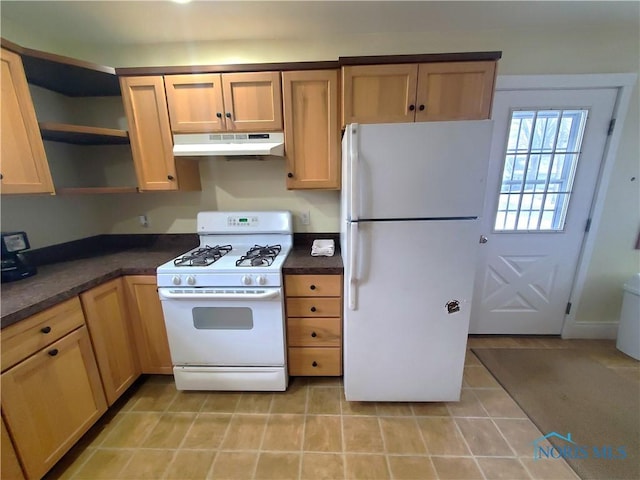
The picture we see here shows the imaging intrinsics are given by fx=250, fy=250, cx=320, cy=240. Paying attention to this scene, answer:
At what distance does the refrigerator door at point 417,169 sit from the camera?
1.27 meters

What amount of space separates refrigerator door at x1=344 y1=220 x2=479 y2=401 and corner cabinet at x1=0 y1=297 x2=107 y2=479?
1.51 metres

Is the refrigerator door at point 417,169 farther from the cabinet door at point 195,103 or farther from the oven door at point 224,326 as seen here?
the cabinet door at point 195,103

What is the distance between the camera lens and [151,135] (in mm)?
1804

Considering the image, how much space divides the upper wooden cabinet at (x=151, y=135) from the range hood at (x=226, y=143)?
0.12 metres

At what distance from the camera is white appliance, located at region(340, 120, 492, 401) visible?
4.21ft

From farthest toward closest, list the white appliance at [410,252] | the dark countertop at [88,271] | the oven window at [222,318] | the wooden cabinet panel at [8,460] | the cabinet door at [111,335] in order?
the oven window at [222,318] < the cabinet door at [111,335] < the white appliance at [410,252] < the dark countertop at [88,271] < the wooden cabinet panel at [8,460]

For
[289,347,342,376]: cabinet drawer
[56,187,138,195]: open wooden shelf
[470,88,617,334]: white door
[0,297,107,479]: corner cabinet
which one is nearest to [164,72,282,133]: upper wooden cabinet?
[56,187,138,195]: open wooden shelf

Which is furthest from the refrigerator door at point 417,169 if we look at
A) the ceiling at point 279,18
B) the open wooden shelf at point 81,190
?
the open wooden shelf at point 81,190

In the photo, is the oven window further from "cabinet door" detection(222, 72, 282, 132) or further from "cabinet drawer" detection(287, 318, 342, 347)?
"cabinet door" detection(222, 72, 282, 132)

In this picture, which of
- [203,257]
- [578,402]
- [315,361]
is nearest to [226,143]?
[203,257]

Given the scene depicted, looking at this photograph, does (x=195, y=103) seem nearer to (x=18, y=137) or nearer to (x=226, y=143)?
(x=226, y=143)

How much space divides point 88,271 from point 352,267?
5.49 feet

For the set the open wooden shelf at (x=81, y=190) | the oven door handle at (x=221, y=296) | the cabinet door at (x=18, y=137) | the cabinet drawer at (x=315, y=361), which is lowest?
the cabinet drawer at (x=315, y=361)

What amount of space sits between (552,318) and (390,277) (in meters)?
2.05
